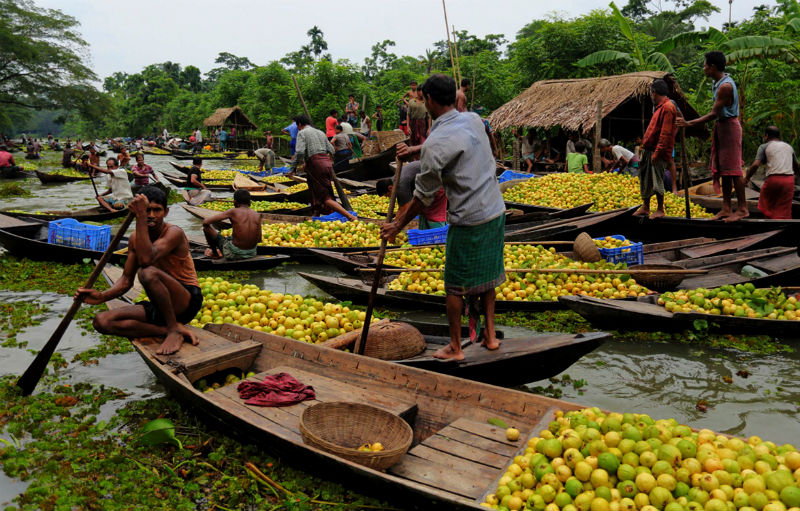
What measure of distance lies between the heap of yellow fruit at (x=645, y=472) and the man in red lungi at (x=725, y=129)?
569cm

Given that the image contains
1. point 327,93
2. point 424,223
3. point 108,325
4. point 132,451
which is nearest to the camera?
point 132,451

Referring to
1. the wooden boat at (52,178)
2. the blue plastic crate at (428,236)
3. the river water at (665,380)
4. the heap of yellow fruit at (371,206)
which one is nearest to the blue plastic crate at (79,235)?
the river water at (665,380)

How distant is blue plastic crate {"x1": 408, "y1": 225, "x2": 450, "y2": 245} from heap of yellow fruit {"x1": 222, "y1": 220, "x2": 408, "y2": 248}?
0.91m

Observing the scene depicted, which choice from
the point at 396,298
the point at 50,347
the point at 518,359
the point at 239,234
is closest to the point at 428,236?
the point at 396,298

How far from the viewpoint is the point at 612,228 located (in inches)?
344

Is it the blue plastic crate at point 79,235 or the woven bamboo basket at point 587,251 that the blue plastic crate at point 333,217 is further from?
the woven bamboo basket at point 587,251

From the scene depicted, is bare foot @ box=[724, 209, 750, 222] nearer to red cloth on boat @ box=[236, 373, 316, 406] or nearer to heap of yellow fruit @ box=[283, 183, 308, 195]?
red cloth on boat @ box=[236, 373, 316, 406]

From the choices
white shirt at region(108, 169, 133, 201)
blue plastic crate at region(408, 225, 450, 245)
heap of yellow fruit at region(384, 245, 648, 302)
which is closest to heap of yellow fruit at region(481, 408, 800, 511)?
heap of yellow fruit at region(384, 245, 648, 302)

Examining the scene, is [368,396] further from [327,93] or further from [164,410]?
[327,93]

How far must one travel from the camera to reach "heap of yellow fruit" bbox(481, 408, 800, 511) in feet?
7.89

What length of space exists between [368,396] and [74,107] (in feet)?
183

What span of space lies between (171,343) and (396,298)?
267cm

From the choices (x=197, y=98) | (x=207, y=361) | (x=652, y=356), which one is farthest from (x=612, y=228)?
(x=197, y=98)

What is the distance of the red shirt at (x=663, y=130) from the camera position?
748 centimetres
